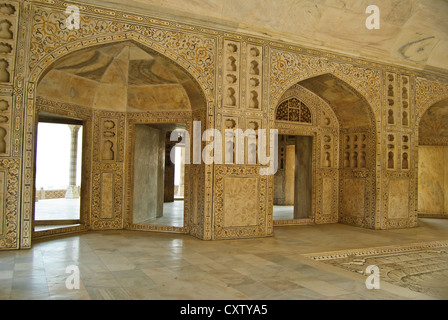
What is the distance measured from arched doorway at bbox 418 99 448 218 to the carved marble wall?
1669 millimetres

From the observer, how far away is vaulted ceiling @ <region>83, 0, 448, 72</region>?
6168mm

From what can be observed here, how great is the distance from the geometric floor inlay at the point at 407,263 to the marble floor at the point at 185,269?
9.0 inches

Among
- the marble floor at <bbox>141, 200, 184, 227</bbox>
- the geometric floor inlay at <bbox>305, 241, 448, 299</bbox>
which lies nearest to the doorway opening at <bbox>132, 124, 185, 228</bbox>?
the marble floor at <bbox>141, 200, 184, 227</bbox>

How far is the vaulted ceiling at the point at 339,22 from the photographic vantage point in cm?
617

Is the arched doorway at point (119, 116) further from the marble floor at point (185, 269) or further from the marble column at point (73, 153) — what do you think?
the marble column at point (73, 153)

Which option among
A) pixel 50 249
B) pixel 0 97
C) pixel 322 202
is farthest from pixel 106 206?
pixel 322 202

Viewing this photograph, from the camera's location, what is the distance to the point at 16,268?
169 inches

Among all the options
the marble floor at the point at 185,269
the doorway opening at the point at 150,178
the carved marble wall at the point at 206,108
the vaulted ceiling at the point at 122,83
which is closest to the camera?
the marble floor at the point at 185,269

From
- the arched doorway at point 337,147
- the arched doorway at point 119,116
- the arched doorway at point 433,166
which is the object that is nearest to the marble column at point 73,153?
the arched doorway at point 119,116

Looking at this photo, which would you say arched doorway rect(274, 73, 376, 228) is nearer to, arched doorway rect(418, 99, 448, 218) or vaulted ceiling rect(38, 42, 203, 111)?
vaulted ceiling rect(38, 42, 203, 111)

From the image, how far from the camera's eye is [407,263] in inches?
199

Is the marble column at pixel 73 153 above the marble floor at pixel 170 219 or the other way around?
above
